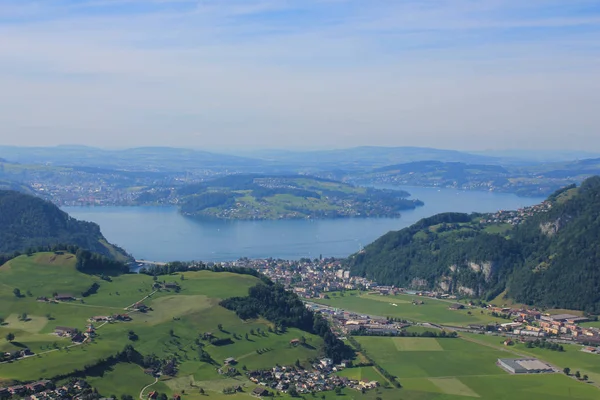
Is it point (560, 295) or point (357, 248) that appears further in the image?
point (357, 248)

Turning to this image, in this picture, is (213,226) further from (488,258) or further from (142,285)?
(142,285)

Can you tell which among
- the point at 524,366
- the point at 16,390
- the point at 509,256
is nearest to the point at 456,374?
the point at 524,366

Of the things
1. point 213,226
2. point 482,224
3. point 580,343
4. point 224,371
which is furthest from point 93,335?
point 213,226

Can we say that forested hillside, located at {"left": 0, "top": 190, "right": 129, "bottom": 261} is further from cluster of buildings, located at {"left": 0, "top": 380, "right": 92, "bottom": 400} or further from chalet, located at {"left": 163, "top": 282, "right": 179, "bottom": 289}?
cluster of buildings, located at {"left": 0, "top": 380, "right": 92, "bottom": 400}

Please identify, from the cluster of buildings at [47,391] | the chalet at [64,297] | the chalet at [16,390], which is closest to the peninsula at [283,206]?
the chalet at [64,297]

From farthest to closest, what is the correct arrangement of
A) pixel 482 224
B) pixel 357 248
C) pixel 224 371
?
pixel 357 248, pixel 482 224, pixel 224 371

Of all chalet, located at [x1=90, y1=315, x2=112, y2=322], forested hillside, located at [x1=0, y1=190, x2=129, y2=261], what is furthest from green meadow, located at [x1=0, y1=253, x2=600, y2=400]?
forested hillside, located at [x1=0, y1=190, x2=129, y2=261]

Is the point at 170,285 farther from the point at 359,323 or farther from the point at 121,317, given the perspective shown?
the point at 359,323
